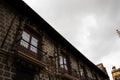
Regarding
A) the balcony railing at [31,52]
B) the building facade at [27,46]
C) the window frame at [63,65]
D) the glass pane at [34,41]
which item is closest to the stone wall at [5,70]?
the building facade at [27,46]

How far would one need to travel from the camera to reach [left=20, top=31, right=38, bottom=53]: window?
6164mm

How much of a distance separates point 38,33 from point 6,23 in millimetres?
2301

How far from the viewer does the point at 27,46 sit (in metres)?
6.34

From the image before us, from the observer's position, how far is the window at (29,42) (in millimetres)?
6164

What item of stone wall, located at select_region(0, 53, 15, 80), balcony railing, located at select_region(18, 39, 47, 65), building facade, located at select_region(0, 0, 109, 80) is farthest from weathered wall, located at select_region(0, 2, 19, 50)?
balcony railing, located at select_region(18, 39, 47, 65)

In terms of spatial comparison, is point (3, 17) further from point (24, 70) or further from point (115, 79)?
point (115, 79)

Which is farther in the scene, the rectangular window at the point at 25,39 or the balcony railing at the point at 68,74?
the balcony railing at the point at 68,74

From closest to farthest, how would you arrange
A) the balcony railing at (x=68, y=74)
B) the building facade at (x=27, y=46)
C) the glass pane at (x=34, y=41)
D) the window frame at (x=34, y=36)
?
1. the building facade at (x=27, y=46)
2. the window frame at (x=34, y=36)
3. the glass pane at (x=34, y=41)
4. the balcony railing at (x=68, y=74)

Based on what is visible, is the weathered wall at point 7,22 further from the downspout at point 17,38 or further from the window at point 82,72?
the window at point 82,72

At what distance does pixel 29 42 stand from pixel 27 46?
1.15 feet

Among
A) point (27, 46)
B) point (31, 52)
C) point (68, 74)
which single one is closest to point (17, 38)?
point (27, 46)

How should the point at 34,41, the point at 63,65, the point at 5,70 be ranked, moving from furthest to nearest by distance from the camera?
1. the point at 63,65
2. the point at 34,41
3. the point at 5,70

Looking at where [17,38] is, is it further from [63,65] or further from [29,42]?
[63,65]

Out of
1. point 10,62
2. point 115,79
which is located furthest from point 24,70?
point 115,79
